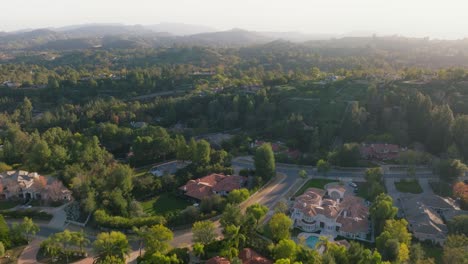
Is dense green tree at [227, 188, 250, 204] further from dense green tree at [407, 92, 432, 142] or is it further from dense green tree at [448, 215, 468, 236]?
dense green tree at [407, 92, 432, 142]

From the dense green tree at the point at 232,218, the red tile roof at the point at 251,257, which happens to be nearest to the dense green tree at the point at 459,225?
the red tile roof at the point at 251,257

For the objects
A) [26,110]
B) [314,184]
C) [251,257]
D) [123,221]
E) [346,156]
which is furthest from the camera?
[26,110]

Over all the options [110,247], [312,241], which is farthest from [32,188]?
[312,241]

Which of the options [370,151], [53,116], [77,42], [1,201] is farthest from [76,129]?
[77,42]

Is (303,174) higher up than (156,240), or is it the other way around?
(156,240)

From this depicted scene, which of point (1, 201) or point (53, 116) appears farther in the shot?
point (53, 116)

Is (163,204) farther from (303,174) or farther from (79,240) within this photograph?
(303,174)

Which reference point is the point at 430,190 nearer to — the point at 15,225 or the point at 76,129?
the point at 15,225
